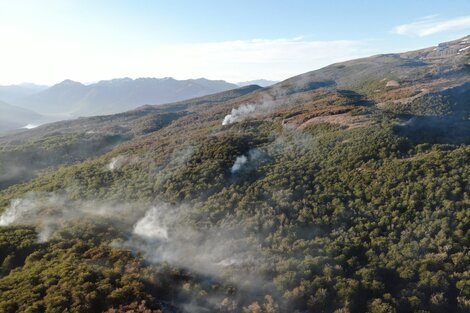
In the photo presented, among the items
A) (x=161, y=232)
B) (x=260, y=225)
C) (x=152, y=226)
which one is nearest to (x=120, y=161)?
(x=152, y=226)

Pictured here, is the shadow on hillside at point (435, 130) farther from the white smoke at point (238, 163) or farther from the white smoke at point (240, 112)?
the white smoke at point (240, 112)

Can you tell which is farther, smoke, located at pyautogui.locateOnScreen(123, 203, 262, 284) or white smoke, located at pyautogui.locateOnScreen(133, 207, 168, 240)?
white smoke, located at pyautogui.locateOnScreen(133, 207, 168, 240)

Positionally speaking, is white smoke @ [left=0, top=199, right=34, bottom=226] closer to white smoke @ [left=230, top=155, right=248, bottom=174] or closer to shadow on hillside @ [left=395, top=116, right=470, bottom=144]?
white smoke @ [left=230, top=155, right=248, bottom=174]

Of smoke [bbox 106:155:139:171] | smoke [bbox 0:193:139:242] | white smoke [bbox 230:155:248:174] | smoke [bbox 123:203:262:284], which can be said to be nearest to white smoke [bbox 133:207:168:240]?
smoke [bbox 123:203:262:284]

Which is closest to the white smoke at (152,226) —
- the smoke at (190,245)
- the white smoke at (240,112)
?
the smoke at (190,245)

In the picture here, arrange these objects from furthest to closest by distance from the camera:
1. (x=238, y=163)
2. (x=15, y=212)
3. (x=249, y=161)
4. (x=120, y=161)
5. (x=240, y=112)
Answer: (x=240, y=112)
(x=120, y=161)
(x=249, y=161)
(x=238, y=163)
(x=15, y=212)

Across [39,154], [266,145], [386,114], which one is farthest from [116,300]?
[39,154]

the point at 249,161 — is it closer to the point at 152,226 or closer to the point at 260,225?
the point at 260,225

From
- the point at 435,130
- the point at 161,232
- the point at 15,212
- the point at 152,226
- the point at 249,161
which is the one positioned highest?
the point at 435,130

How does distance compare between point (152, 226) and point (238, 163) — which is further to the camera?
point (238, 163)

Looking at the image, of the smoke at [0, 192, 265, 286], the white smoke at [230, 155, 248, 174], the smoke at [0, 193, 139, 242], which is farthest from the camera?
the white smoke at [230, 155, 248, 174]
